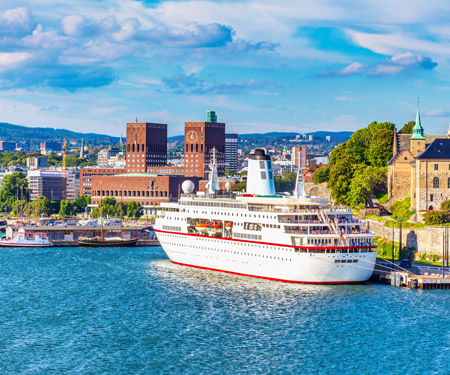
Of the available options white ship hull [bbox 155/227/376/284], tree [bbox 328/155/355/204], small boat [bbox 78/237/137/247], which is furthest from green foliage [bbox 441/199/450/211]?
small boat [bbox 78/237/137/247]

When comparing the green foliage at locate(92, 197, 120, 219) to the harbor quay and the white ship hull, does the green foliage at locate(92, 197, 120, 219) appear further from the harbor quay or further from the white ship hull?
the white ship hull

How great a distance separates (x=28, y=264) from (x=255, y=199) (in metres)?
24.7

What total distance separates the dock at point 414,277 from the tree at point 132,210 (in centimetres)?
10788

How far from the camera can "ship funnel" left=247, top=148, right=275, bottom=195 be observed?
79.1m

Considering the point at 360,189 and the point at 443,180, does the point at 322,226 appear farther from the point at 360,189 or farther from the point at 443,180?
the point at 360,189

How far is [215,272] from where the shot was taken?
2899 inches

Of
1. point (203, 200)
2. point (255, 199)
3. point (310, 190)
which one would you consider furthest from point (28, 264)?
point (310, 190)

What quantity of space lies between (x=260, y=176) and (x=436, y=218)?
1694 centimetres

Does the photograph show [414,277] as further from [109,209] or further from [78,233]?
[109,209]

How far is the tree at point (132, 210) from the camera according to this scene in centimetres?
17250

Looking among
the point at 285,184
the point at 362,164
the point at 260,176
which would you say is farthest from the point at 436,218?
the point at 285,184

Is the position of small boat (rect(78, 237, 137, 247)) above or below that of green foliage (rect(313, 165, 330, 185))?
below

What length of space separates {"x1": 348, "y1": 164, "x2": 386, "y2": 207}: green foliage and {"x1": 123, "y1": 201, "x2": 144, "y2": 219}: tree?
81.6m

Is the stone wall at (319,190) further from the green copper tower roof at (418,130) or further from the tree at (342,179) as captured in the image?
the green copper tower roof at (418,130)
